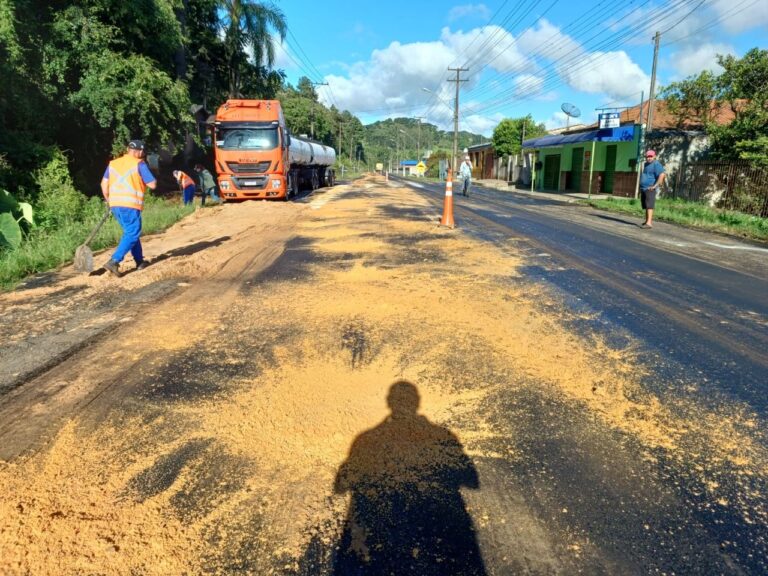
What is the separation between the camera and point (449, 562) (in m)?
1.94

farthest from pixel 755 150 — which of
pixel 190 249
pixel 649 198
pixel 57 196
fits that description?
pixel 57 196

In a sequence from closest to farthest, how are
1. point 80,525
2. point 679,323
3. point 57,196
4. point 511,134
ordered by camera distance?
point 80,525 → point 679,323 → point 57,196 → point 511,134

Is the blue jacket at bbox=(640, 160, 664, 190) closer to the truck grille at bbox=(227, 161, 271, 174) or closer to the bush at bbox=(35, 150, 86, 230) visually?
the truck grille at bbox=(227, 161, 271, 174)

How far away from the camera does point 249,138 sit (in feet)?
57.1

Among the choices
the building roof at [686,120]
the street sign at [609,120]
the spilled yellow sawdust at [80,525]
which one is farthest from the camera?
the street sign at [609,120]

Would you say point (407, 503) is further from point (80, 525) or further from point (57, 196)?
point (57, 196)

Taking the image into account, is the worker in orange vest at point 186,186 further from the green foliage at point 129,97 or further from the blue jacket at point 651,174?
the blue jacket at point 651,174

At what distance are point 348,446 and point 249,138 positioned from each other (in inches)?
650

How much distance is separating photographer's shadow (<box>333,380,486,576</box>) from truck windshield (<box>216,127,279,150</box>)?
629 inches

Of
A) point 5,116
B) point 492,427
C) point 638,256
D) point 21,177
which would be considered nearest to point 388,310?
point 492,427

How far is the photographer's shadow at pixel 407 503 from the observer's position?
1945mm

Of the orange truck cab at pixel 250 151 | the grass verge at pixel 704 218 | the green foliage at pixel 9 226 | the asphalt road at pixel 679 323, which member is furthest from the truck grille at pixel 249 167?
the grass verge at pixel 704 218

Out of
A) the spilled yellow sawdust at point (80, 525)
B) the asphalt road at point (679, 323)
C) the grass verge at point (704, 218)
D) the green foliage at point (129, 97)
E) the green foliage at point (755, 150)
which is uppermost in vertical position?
the green foliage at point (129, 97)

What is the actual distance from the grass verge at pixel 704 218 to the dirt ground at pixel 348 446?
10431mm
